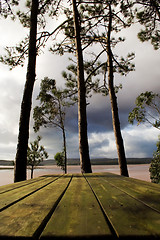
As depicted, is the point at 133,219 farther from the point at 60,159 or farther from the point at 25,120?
the point at 60,159

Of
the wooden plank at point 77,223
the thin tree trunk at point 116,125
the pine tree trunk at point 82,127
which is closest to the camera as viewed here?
the wooden plank at point 77,223

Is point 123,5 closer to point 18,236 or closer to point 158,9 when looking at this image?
point 158,9

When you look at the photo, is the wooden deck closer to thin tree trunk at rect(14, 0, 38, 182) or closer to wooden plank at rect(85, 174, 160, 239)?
wooden plank at rect(85, 174, 160, 239)

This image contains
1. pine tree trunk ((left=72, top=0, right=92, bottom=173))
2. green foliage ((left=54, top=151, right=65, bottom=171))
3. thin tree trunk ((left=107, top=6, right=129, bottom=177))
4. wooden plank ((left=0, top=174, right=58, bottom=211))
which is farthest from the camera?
green foliage ((left=54, top=151, right=65, bottom=171))

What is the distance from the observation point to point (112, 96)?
7.86 metres

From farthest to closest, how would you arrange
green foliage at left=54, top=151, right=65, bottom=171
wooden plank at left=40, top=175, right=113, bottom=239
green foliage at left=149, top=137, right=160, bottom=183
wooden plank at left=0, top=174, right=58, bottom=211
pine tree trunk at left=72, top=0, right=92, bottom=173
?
green foliage at left=54, top=151, right=65, bottom=171, green foliage at left=149, top=137, right=160, bottom=183, pine tree trunk at left=72, top=0, right=92, bottom=173, wooden plank at left=0, top=174, right=58, bottom=211, wooden plank at left=40, top=175, right=113, bottom=239

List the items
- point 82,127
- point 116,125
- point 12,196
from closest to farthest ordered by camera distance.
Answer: point 12,196 → point 82,127 → point 116,125

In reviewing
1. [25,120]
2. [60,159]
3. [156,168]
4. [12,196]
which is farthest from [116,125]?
[60,159]

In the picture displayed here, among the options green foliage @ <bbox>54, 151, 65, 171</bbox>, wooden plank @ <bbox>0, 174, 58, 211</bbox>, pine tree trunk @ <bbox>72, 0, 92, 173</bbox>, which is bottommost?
green foliage @ <bbox>54, 151, 65, 171</bbox>

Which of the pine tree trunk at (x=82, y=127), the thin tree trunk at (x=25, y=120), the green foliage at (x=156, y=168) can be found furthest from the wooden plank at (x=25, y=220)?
the green foliage at (x=156, y=168)

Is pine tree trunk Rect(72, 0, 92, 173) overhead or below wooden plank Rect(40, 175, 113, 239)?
overhead

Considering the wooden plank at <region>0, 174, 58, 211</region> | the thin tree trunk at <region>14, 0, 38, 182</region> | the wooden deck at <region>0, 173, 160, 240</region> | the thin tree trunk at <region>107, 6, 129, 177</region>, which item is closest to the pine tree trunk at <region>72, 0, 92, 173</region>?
the thin tree trunk at <region>14, 0, 38, 182</region>

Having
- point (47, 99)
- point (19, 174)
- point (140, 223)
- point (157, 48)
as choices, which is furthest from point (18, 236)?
point (47, 99)

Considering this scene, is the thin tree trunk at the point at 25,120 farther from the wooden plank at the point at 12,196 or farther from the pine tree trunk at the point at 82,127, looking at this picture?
the wooden plank at the point at 12,196
